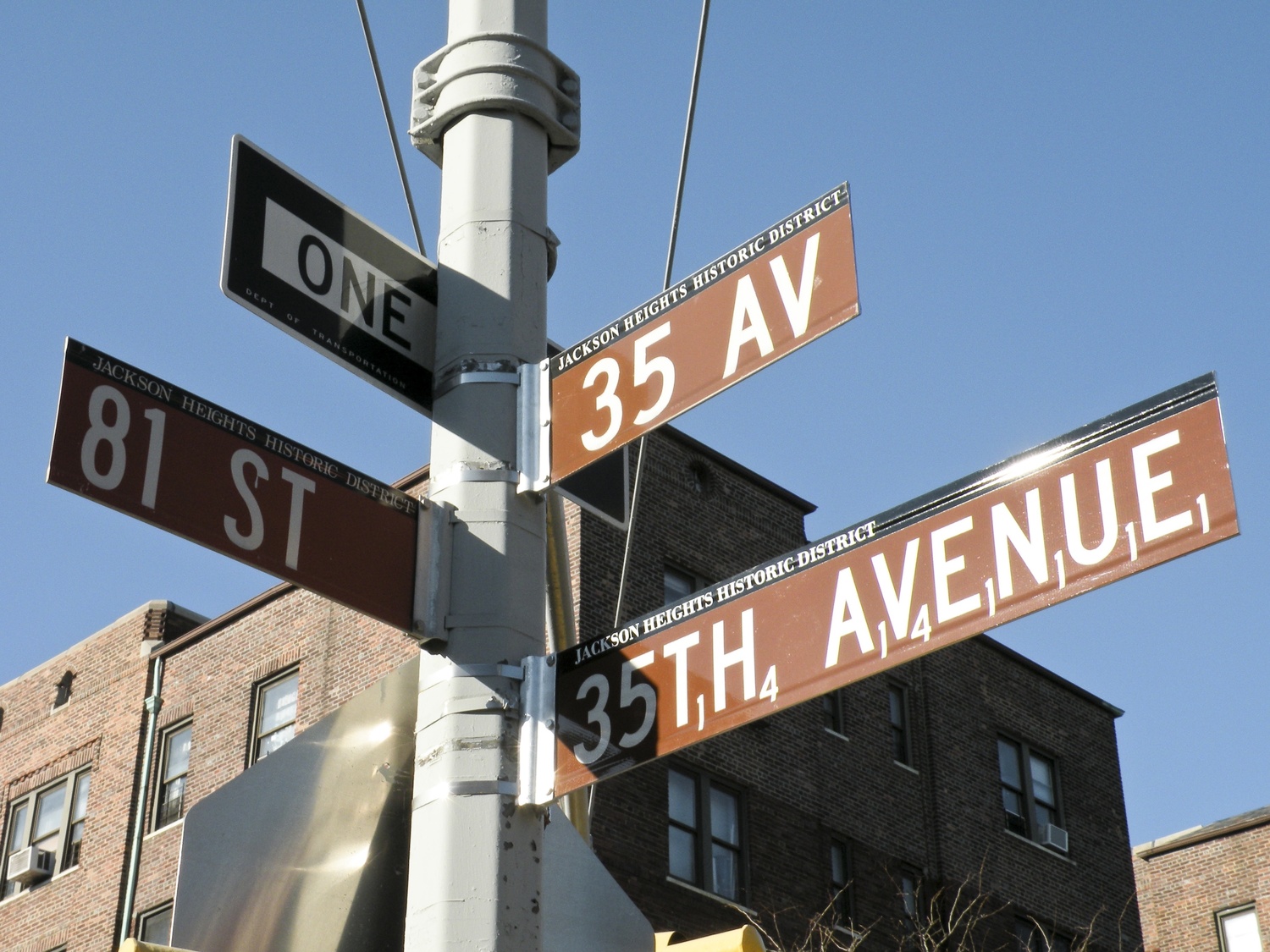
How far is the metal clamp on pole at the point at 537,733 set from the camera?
4207mm

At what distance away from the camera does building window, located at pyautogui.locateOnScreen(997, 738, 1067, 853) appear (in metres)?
30.0

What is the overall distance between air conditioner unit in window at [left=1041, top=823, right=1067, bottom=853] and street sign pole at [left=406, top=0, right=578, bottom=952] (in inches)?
1045

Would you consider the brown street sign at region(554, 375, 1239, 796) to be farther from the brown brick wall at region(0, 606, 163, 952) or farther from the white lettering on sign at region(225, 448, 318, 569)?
the brown brick wall at region(0, 606, 163, 952)

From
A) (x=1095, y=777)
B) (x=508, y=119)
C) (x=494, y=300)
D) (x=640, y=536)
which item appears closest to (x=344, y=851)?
(x=494, y=300)

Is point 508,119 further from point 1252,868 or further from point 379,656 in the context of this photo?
point 1252,868

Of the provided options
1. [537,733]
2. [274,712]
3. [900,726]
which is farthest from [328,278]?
[900,726]

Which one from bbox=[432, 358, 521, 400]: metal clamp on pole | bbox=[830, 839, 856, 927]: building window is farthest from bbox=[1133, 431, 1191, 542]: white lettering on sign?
bbox=[830, 839, 856, 927]: building window

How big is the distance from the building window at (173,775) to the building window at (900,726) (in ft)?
36.0

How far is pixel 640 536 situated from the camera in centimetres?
2483

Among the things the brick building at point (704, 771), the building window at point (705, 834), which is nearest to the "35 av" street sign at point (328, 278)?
the brick building at point (704, 771)

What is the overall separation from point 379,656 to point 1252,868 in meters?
17.8

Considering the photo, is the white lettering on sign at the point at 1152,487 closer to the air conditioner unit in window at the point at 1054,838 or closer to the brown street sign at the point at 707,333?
the brown street sign at the point at 707,333

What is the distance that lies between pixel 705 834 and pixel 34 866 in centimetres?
1238

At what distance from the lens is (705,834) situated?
78.7 feet
